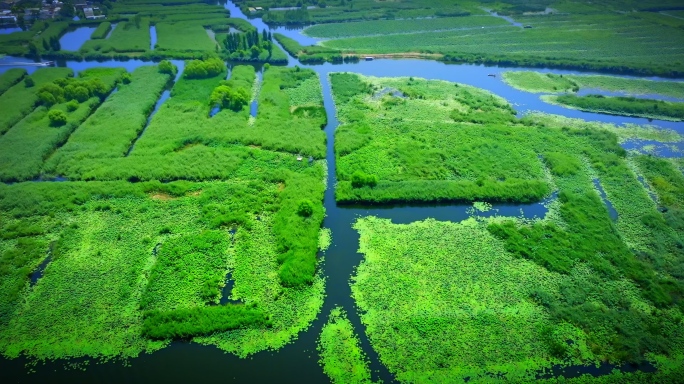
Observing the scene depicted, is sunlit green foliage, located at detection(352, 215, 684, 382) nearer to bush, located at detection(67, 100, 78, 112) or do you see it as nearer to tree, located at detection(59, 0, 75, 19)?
bush, located at detection(67, 100, 78, 112)

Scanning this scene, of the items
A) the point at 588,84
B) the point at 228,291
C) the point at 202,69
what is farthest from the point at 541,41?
the point at 228,291

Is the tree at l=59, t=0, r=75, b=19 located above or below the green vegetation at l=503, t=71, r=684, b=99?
above

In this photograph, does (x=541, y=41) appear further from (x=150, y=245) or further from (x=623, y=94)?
(x=150, y=245)

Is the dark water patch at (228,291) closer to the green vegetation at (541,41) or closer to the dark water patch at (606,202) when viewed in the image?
the dark water patch at (606,202)

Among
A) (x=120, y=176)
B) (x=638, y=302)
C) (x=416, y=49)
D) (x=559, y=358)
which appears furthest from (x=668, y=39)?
(x=120, y=176)

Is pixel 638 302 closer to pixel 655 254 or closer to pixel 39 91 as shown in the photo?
pixel 655 254

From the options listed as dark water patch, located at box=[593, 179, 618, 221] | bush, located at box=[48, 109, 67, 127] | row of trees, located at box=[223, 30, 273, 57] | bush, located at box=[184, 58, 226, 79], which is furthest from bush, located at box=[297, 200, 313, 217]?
row of trees, located at box=[223, 30, 273, 57]
